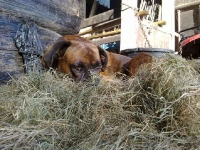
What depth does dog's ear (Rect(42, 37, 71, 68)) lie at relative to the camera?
271cm

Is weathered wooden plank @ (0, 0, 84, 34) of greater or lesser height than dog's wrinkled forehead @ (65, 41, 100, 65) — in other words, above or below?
above

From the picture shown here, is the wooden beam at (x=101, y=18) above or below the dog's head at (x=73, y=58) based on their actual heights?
above

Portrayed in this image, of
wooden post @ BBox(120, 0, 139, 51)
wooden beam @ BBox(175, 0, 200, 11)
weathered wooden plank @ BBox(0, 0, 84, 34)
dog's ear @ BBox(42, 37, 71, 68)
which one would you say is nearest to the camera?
dog's ear @ BBox(42, 37, 71, 68)

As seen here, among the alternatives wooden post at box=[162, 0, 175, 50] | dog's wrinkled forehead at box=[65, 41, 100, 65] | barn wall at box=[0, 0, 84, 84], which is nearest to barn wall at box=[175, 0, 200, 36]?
wooden post at box=[162, 0, 175, 50]

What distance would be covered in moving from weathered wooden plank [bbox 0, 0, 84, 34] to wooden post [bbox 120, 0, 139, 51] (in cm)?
145

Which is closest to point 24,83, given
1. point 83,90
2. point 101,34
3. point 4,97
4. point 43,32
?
point 4,97

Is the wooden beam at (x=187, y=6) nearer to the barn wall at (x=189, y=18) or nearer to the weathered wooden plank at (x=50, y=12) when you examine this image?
the barn wall at (x=189, y=18)

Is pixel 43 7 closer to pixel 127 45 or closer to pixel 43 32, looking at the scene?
pixel 43 32

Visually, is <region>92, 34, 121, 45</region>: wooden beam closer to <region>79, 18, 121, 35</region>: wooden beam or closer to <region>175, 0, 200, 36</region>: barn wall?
<region>79, 18, 121, 35</region>: wooden beam

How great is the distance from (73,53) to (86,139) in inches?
62.3

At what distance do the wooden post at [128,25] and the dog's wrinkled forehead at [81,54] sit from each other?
2.47 metres

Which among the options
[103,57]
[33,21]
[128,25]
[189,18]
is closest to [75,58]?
[103,57]

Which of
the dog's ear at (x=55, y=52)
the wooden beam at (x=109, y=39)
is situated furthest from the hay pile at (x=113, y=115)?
the wooden beam at (x=109, y=39)

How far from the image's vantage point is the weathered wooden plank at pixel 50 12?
9.96 ft
